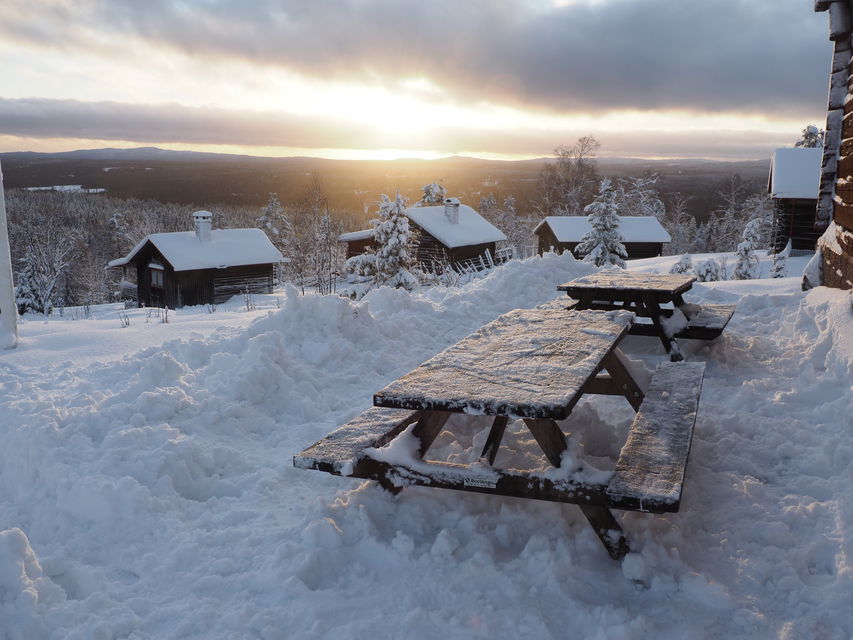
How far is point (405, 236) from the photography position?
24.6 metres

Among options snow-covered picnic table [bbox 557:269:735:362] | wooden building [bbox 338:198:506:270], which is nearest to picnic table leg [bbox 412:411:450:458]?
snow-covered picnic table [bbox 557:269:735:362]

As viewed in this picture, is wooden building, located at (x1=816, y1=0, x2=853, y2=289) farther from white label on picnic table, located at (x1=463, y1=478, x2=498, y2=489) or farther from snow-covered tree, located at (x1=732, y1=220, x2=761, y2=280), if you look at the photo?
snow-covered tree, located at (x1=732, y1=220, x2=761, y2=280)

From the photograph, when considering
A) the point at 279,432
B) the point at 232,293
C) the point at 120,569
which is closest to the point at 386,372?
the point at 279,432

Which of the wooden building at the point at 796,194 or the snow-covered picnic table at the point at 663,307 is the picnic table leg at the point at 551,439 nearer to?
the snow-covered picnic table at the point at 663,307

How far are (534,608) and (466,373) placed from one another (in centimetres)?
122

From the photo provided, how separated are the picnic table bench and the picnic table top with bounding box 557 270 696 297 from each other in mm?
2074

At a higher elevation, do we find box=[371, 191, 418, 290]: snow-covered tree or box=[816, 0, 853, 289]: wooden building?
box=[816, 0, 853, 289]: wooden building

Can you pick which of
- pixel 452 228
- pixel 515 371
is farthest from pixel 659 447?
pixel 452 228

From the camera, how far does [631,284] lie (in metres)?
6.21

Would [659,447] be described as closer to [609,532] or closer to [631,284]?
[609,532]

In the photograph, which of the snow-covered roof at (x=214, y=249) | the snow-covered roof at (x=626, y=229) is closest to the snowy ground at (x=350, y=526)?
the snow-covered roof at (x=214, y=249)

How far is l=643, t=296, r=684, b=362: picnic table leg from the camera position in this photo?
5801mm

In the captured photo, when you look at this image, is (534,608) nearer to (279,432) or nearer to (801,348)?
(279,432)

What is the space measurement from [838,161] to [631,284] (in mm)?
3987
